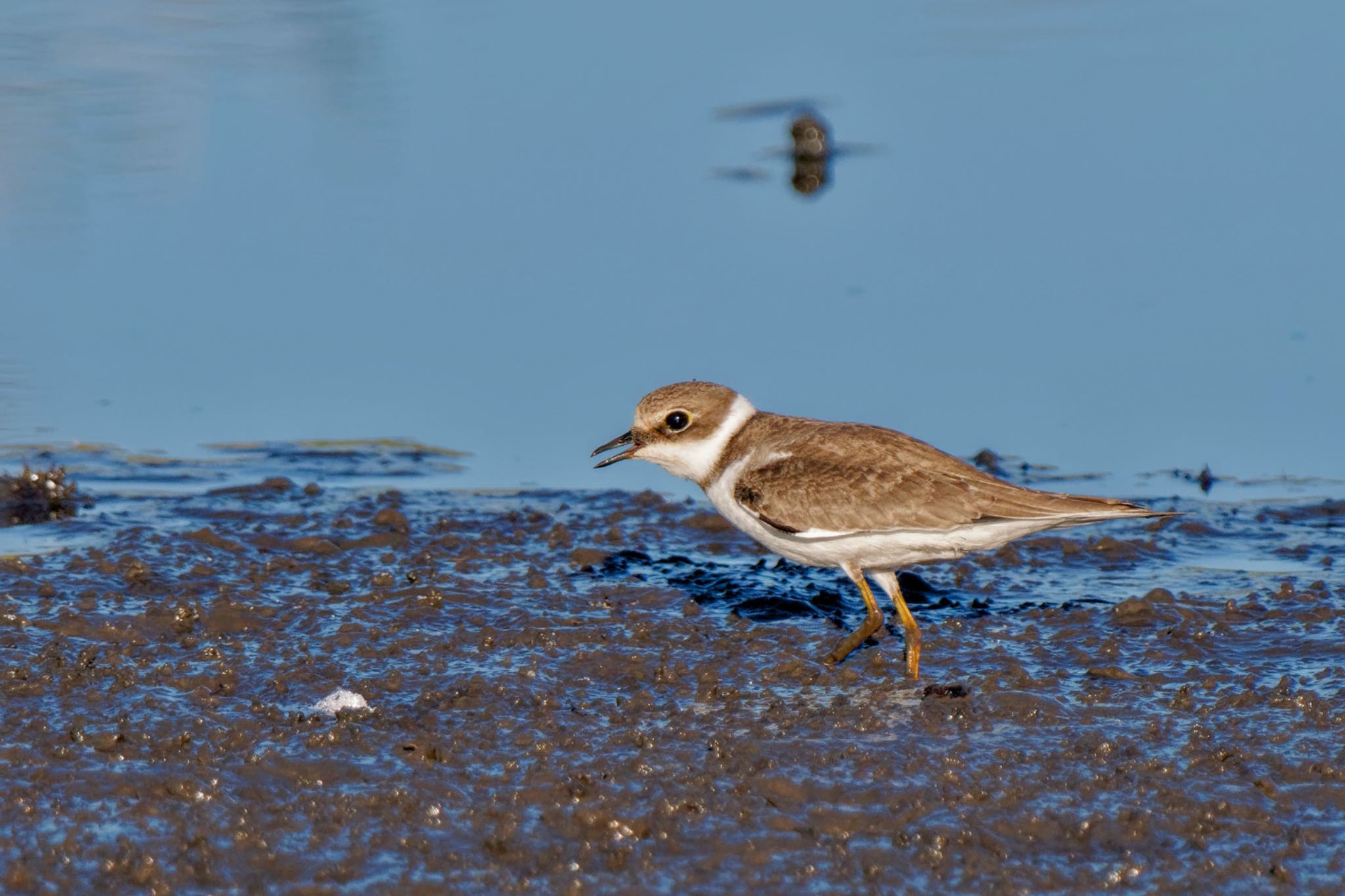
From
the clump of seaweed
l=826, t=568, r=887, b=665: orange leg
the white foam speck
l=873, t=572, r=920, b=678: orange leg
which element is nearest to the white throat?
l=826, t=568, r=887, b=665: orange leg

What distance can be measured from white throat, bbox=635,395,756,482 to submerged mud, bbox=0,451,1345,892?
1.89 ft

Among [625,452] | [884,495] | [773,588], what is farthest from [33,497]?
[884,495]

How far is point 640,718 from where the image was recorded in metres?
5.84

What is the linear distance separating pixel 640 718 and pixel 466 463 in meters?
3.67

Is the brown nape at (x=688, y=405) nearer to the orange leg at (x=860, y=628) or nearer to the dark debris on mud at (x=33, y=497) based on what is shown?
the orange leg at (x=860, y=628)

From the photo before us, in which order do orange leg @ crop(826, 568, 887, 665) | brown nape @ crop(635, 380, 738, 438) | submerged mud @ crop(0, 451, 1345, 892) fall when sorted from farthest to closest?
brown nape @ crop(635, 380, 738, 438) → orange leg @ crop(826, 568, 887, 665) → submerged mud @ crop(0, 451, 1345, 892)

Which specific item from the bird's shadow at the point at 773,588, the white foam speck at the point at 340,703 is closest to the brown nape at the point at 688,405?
the bird's shadow at the point at 773,588

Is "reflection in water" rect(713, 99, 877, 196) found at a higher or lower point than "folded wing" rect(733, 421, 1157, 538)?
higher

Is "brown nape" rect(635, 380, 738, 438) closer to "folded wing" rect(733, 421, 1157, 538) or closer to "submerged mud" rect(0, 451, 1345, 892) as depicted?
"folded wing" rect(733, 421, 1157, 538)

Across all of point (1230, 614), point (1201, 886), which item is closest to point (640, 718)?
point (1201, 886)

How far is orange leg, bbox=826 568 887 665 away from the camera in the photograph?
668cm

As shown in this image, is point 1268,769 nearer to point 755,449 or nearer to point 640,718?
point 640,718

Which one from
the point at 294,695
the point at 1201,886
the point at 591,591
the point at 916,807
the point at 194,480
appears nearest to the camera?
the point at 1201,886

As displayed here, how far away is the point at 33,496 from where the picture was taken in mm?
8312
